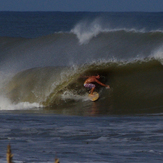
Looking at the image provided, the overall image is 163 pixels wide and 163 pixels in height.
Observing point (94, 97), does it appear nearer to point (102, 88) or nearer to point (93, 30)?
point (102, 88)

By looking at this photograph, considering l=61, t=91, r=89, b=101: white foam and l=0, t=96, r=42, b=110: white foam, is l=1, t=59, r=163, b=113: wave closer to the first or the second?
l=61, t=91, r=89, b=101: white foam

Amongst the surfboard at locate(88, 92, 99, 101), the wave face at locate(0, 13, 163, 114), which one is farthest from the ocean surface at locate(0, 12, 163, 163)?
the surfboard at locate(88, 92, 99, 101)

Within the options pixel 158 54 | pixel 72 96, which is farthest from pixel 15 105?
pixel 158 54

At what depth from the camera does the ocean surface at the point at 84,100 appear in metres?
8.24

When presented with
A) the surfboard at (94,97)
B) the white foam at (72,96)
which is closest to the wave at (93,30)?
the white foam at (72,96)

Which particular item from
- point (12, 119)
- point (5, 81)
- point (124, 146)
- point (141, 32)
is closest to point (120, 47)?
point (141, 32)

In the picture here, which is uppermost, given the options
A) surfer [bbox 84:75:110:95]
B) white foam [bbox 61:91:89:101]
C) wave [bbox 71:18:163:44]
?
wave [bbox 71:18:163:44]

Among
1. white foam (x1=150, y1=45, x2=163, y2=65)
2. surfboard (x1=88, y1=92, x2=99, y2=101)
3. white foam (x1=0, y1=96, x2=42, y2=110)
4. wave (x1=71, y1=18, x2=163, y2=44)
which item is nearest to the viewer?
white foam (x1=0, y1=96, x2=42, y2=110)

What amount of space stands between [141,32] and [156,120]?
51.7 feet

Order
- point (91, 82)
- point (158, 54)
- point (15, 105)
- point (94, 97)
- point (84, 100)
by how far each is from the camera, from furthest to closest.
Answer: point (158, 54)
point (91, 82)
point (15, 105)
point (94, 97)
point (84, 100)

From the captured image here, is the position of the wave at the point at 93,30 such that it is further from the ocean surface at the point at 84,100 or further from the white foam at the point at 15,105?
the white foam at the point at 15,105

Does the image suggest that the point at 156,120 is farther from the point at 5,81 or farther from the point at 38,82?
the point at 5,81

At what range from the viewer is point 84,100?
50.6ft

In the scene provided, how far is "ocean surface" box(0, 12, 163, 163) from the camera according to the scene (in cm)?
824
